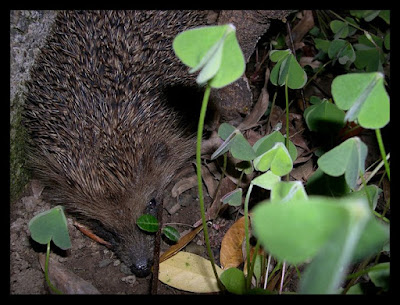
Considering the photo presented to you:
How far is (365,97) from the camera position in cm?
136

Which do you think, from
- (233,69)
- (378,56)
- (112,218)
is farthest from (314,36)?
(233,69)

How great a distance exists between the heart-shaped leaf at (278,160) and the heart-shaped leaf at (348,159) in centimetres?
22

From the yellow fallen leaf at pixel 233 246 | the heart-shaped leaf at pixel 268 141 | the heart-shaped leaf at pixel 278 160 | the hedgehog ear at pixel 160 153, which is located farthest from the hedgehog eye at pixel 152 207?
the heart-shaped leaf at pixel 278 160

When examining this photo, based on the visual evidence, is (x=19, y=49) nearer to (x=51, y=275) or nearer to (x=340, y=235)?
(x=51, y=275)

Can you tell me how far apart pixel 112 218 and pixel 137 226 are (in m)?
0.16

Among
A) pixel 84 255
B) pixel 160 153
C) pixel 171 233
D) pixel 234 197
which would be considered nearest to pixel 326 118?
pixel 234 197

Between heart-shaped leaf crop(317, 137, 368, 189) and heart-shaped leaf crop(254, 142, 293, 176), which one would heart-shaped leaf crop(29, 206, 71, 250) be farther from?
heart-shaped leaf crop(317, 137, 368, 189)

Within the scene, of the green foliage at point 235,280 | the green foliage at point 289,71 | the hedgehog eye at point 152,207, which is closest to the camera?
the green foliage at point 235,280

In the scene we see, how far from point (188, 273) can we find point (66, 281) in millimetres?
619

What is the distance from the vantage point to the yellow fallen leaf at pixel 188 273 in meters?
2.20

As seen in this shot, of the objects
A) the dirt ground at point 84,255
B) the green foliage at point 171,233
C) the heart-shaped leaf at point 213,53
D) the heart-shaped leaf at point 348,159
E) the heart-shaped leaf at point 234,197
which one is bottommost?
the dirt ground at point 84,255

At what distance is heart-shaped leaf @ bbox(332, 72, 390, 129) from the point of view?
4.47 ft

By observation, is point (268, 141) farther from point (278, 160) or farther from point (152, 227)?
point (152, 227)

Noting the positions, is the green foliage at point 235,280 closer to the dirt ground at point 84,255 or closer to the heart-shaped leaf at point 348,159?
the dirt ground at point 84,255
